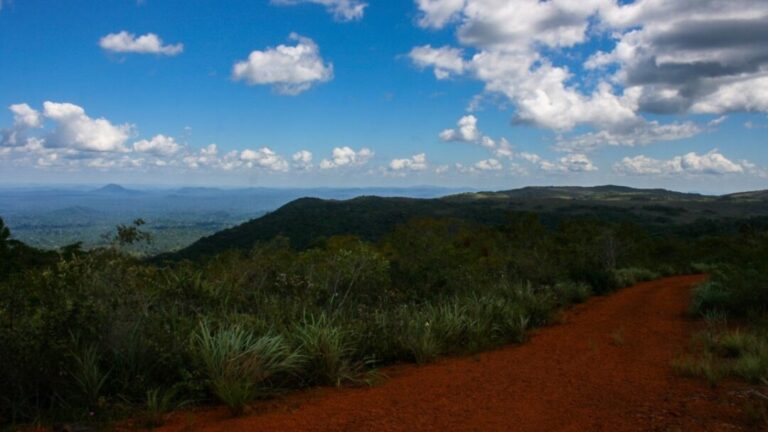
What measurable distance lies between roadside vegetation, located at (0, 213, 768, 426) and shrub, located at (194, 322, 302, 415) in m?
0.01

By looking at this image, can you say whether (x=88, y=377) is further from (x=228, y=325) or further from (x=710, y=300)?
(x=710, y=300)

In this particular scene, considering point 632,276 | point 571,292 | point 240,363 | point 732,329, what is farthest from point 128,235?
point 632,276

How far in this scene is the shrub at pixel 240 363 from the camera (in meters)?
5.07

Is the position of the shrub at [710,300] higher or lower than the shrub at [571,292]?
higher

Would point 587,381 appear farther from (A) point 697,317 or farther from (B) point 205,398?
(A) point 697,317

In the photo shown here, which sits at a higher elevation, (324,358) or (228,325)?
(228,325)

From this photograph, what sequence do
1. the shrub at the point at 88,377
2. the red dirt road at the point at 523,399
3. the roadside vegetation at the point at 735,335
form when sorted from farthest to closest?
the roadside vegetation at the point at 735,335
the shrub at the point at 88,377
the red dirt road at the point at 523,399

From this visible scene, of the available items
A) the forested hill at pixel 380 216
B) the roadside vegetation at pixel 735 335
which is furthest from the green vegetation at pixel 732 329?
the forested hill at pixel 380 216

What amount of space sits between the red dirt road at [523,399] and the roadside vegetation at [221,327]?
34cm

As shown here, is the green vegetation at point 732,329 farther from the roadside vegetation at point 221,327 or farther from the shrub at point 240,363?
the shrub at point 240,363

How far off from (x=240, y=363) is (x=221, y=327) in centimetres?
62

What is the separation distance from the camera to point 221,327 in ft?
19.0

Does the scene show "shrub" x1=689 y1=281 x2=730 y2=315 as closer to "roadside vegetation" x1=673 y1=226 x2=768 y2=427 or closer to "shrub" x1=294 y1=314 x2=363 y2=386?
"roadside vegetation" x1=673 y1=226 x2=768 y2=427

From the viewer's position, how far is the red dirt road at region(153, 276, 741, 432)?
466 cm
